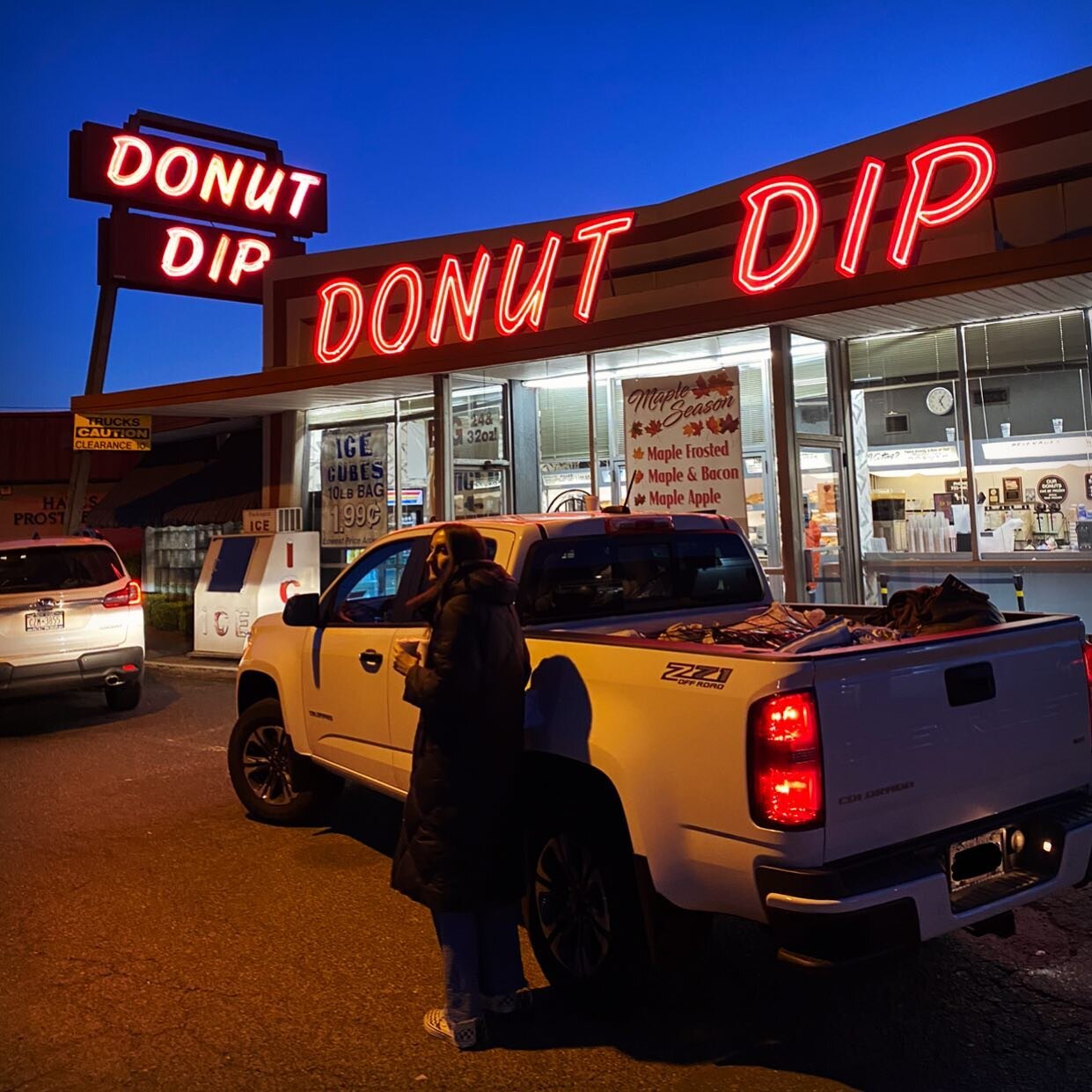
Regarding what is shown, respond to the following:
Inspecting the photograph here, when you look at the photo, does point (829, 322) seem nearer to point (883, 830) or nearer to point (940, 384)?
point (940, 384)

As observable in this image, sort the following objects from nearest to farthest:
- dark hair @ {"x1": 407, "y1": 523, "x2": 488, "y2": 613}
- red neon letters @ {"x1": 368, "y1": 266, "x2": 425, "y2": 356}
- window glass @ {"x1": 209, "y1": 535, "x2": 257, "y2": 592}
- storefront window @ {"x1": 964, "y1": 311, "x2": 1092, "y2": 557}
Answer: dark hair @ {"x1": 407, "y1": 523, "x2": 488, "y2": 613}
storefront window @ {"x1": 964, "y1": 311, "x2": 1092, "y2": 557}
red neon letters @ {"x1": 368, "y1": 266, "x2": 425, "y2": 356}
window glass @ {"x1": 209, "y1": 535, "x2": 257, "y2": 592}

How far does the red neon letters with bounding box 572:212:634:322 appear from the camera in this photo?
11273mm

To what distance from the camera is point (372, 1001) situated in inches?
154

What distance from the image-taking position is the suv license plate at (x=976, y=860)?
3.31 m

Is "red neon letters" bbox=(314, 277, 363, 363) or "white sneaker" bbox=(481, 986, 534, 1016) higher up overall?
"red neon letters" bbox=(314, 277, 363, 363)

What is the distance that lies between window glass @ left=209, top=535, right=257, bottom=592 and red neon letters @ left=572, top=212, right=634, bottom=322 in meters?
5.70

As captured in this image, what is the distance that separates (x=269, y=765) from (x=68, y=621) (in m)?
4.43

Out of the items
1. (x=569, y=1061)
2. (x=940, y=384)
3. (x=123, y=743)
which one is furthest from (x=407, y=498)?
(x=569, y=1061)

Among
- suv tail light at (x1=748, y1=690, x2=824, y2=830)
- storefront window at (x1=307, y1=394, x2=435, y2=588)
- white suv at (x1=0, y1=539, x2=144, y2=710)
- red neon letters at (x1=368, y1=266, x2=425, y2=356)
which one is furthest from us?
storefront window at (x1=307, y1=394, x2=435, y2=588)

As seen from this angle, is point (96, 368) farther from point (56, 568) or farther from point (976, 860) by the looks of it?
point (976, 860)

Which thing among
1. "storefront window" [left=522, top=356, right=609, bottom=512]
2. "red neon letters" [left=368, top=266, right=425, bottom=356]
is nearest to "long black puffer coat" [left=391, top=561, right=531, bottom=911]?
"red neon letters" [left=368, top=266, right=425, bottom=356]

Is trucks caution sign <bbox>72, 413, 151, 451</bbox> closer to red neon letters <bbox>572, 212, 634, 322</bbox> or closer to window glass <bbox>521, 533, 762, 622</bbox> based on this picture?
red neon letters <bbox>572, 212, 634, 322</bbox>

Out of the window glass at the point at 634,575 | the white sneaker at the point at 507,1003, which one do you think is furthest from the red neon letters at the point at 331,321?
the white sneaker at the point at 507,1003

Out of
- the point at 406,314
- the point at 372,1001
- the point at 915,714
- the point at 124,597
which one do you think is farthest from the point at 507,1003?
the point at 406,314
